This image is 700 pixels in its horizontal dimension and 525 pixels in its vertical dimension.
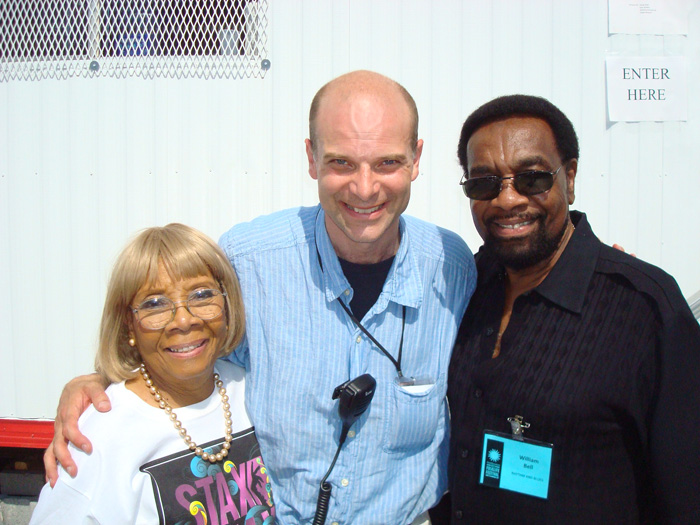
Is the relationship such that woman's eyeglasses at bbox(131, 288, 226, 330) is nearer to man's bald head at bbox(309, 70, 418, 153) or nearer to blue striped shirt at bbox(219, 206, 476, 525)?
blue striped shirt at bbox(219, 206, 476, 525)

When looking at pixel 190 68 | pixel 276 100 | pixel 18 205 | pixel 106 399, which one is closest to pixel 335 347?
pixel 106 399

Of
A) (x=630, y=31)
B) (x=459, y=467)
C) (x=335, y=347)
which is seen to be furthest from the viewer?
(x=630, y=31)

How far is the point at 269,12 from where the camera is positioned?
2.63 m

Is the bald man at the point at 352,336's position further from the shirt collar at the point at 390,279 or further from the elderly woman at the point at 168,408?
the elderly woman at the point at 168,408

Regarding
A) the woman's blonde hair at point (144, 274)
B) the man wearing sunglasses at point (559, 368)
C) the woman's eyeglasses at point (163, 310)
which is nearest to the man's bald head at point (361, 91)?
the man wearing sunglasses at point (559, 368)

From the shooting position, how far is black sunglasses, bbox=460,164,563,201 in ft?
4.91

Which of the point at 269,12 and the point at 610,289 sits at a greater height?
the point at 269,12

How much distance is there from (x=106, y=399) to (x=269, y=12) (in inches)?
86.3

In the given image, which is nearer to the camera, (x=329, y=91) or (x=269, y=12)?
(x=329, y=91)

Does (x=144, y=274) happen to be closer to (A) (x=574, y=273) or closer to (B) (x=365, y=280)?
(B) (x=365, y=280)

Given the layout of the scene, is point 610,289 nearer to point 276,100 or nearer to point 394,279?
point 394,279

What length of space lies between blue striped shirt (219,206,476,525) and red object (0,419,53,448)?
181 cm

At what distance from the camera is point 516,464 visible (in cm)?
141

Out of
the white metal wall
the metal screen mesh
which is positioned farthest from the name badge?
the metal screen mesh
